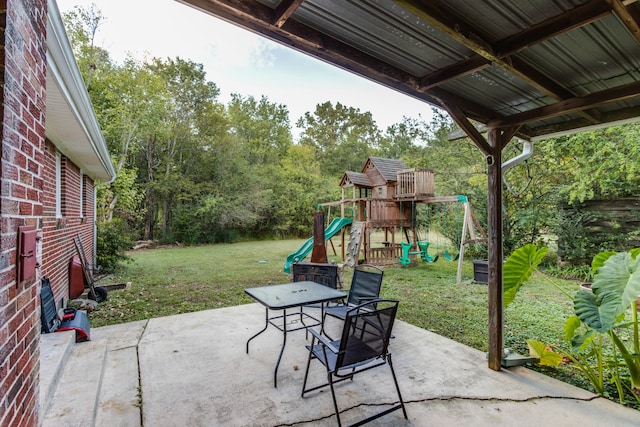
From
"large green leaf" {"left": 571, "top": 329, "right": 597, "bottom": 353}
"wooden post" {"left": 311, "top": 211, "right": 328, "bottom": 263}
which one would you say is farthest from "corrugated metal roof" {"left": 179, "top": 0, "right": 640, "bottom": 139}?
"wooden post" {"left": 311, "top": 211, "right": 328, "bottom": 263}

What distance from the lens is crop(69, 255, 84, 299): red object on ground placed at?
214 inches

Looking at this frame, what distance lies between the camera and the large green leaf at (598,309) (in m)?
2.20

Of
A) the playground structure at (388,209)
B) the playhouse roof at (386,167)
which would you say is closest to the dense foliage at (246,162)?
the playground structure at (388,209)

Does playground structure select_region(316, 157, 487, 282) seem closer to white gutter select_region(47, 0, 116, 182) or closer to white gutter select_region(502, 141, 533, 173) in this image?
white gutter select_region(502, 141, 533, 173)

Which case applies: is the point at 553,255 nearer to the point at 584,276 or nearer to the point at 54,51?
the point at 584,276

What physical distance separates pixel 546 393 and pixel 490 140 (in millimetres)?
2276

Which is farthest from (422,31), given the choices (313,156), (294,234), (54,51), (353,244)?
(313,156)

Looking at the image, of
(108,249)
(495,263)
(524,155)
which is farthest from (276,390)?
(108,249)

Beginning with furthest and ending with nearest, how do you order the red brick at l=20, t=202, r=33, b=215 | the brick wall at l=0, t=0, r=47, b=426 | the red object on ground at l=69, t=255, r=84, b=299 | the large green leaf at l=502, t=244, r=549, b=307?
the red object on ground at l=69, t=255, r=84, b=299
the large green leaf at l=502, t=244, r=549, b=307
the red brick at l=20, t=202, r=33, b=215
the brick wall at l=0, t=0, r=47, b=426

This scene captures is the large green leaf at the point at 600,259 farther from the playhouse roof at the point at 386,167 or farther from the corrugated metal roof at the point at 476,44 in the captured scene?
the playhouse roof at the point at 386,167

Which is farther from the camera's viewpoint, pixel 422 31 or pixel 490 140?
pixel 490 140

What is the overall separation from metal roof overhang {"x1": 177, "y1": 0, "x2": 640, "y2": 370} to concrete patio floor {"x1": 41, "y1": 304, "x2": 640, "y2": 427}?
0.51 m

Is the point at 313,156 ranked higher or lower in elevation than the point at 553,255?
higher

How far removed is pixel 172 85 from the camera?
17031 millimetres
